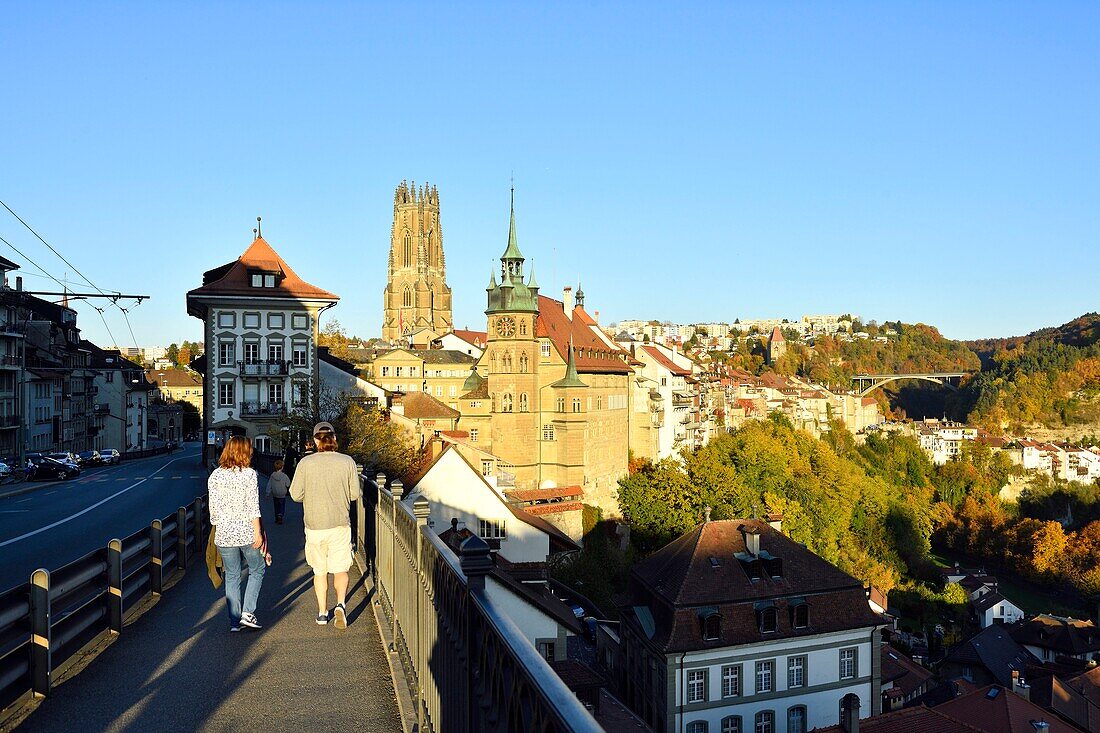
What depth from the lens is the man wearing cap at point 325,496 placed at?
7859 millimetres

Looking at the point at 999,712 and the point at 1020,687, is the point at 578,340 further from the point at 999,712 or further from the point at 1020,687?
the point at 999,712

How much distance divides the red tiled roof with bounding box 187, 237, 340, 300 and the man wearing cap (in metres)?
37.9

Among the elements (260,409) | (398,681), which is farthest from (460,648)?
(260,409)

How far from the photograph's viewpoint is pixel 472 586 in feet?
13.5

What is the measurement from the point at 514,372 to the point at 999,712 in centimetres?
3582

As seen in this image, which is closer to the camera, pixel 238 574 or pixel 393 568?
pixel 238 574

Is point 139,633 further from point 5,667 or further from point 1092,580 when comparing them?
point 1092,580

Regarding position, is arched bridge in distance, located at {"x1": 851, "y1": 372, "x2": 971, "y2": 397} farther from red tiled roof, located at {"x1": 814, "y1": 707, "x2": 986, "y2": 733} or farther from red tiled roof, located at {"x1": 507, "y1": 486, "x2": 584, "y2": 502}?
red tiled roof, located at {"x1": 814, "y1": 707, "x2": 986, "y2": 733}

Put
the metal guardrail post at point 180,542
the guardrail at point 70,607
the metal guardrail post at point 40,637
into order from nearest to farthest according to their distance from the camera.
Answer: the guardrail at point 70,607 → the metal guardrail post at point 40,637 → the metal guardrail post at point 180,542

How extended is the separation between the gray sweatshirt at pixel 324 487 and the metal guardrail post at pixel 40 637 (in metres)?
2.05

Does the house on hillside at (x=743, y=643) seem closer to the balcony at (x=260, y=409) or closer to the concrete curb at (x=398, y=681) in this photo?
the balcony at (x=260, y=409)

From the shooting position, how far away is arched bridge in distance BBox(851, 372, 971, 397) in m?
177

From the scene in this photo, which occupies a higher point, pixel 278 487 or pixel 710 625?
pixel 278 487

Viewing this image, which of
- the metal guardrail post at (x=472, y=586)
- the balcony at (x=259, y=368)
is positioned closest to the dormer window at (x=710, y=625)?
the balcony at (x=259, y=368)
